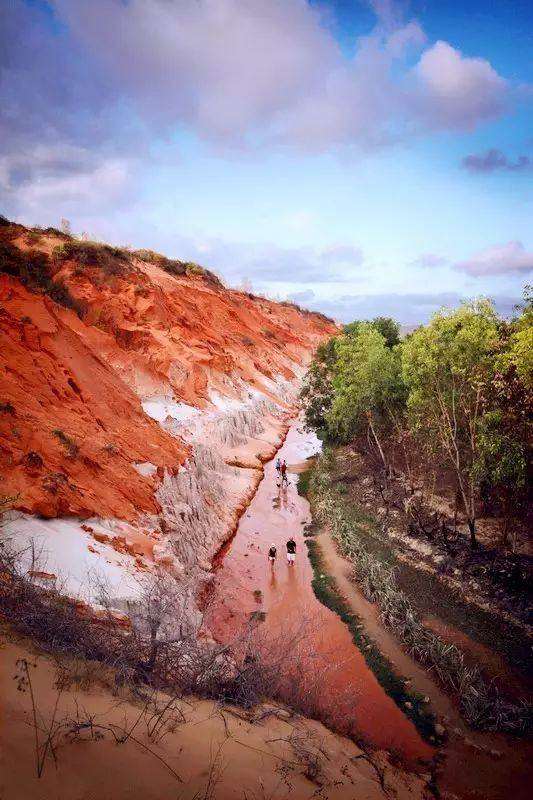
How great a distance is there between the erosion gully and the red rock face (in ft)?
14.9

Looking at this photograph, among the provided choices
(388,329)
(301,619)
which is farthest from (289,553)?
(388,329)

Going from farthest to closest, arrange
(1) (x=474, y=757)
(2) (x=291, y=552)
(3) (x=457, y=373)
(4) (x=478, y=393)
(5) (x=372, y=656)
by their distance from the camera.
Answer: (2) (x=291, y=552), (3) (x=457, y=373), (4) (x=478, y=393), (5) (x=372, y=656), (1) (x=474, y=757)

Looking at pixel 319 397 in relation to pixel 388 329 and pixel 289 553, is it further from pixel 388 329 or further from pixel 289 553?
pixel 289 553

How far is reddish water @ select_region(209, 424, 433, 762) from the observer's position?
353 inches

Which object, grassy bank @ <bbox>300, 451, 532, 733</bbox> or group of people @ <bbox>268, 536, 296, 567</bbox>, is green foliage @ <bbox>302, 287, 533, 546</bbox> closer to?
grassy bank @ <bbox>300, 451, 532, 733</bbox>

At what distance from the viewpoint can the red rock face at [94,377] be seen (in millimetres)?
12148

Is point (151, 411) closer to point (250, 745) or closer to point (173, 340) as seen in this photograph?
point (173, 340)

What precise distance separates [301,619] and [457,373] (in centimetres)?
938

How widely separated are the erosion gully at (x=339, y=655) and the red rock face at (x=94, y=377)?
454 cm

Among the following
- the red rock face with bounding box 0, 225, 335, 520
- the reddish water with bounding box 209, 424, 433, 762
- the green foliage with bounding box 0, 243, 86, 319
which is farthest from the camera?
the green foliage with bounding box 0, 243, 86, 319

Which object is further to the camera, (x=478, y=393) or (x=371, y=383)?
(x=371, y=383)

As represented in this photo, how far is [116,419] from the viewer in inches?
705

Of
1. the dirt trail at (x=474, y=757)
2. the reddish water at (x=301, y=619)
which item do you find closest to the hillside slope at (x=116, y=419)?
the reddish water at (x=301, y=619)

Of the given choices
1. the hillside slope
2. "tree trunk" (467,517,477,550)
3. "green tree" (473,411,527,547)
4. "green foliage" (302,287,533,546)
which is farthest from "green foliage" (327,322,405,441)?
the hillside slope
